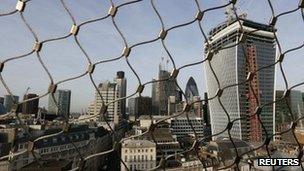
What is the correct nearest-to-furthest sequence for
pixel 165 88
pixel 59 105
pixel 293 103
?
pixel 59 105 → pixel 165 88 → pixel 293 103

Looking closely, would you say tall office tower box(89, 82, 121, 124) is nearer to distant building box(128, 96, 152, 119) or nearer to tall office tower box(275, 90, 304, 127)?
distant building box(128, 96, 152, 119)

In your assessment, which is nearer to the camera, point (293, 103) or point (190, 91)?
point (293, 103)

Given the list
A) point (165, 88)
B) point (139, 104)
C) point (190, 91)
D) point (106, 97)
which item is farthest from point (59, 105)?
point (190, 91)

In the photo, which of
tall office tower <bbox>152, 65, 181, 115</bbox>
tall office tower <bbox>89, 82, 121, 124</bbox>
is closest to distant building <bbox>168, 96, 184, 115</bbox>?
tall office tower <bbox>152, 65, 181, 115</bbox>

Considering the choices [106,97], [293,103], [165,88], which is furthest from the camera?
[293,103]

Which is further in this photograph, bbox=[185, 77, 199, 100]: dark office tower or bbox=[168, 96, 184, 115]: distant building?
bbox=[168, 96, 184, 115]: distant building

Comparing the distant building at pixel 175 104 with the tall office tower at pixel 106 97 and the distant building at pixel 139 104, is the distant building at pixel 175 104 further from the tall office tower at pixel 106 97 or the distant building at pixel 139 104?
the tall office tower at pixel 106 97

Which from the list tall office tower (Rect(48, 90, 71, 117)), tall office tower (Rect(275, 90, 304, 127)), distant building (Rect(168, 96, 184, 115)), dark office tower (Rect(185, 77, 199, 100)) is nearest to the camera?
tall office tower (Rect(48, 90, 71, 117))

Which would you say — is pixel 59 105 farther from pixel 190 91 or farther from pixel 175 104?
pixel 190 91

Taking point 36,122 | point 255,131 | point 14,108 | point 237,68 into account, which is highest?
point 237,68

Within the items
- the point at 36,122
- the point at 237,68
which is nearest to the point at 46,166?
the point at 36,122

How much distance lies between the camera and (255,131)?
1597cm

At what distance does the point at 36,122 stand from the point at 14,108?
11.0 metres

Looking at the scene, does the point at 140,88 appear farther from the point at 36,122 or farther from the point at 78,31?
the point at 36,122
